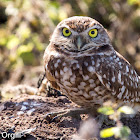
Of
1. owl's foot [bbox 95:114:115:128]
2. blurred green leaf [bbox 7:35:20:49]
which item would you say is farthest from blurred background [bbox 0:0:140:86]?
owl's foot [bbox 95:114:115:128]

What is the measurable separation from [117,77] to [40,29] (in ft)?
12.8

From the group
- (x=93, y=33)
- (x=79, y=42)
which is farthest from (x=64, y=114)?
(x=93, y=33)

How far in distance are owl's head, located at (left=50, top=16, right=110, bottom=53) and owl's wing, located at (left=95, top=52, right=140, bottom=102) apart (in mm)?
221

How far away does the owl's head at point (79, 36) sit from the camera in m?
2.94

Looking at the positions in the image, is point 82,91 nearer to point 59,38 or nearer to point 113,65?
point 113,65

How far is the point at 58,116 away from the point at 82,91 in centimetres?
45

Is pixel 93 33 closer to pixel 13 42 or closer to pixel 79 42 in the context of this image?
pixel 79 42

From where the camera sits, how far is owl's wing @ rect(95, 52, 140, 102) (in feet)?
9.80

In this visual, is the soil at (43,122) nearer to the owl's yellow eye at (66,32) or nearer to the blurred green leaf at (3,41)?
the owl's yellow eye at (66,32)

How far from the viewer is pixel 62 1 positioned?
705cm

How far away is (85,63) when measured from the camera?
298 centimetres

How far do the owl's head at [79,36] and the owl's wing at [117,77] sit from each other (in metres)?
0.22

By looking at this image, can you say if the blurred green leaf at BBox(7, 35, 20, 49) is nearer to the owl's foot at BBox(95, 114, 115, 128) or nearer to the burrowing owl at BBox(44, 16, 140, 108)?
the burrowing owl at BBox(44, 16, 140, 108)

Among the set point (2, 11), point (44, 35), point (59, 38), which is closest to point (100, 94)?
point (59, 38)
